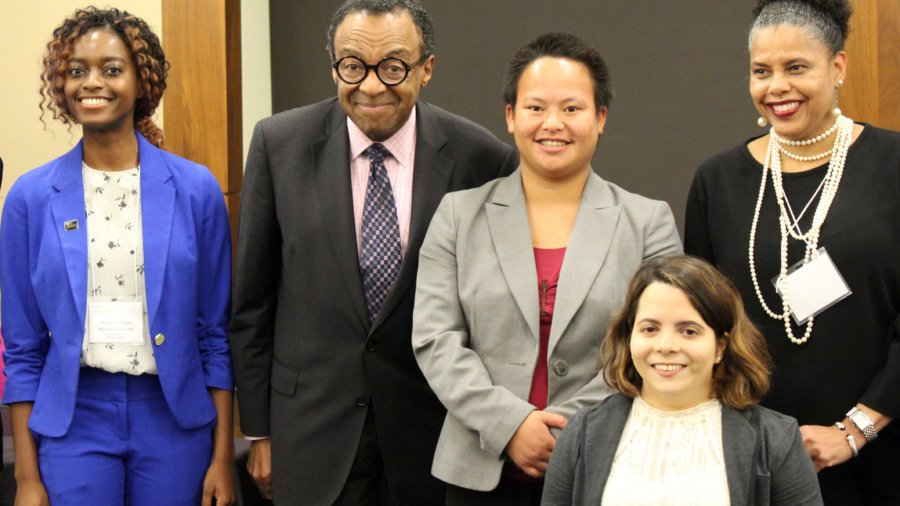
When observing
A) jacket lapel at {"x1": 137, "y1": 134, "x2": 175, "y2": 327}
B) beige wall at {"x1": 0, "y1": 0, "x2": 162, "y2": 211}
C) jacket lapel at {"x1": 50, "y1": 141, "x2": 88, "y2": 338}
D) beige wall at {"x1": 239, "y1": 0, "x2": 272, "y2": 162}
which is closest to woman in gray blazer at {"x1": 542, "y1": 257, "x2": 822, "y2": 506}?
jacket lapel at {"x1": 137, "y1": 134, "x2": 175, "y2": 327}

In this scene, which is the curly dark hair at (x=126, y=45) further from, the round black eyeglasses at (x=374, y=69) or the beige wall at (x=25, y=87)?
the beige wall at (x=25, y=87)

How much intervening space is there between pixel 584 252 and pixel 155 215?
1.05 meters

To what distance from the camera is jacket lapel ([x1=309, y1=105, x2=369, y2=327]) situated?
8.39 ft

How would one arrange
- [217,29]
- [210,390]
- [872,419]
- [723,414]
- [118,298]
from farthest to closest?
[217,29] → [210,390] → [118,298] → [872,419] → [723,414]

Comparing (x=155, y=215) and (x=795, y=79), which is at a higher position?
(x=795, y=79)

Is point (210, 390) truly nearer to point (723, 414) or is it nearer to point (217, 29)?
point (723, 414)

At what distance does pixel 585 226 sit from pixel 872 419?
28.6 inches

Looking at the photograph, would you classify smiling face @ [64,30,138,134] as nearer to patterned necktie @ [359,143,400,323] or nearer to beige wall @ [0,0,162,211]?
patterned necktie @ [359,143,400,323]

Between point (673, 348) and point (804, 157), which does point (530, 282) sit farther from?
point (804, 157)

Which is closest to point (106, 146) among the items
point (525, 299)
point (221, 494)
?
point (221, 494)

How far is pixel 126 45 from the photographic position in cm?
266

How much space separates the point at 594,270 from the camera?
2.28 m

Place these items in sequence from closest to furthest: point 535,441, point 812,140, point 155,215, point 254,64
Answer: point 535,441 < point 812,140 < point 155,215 < point 254,64

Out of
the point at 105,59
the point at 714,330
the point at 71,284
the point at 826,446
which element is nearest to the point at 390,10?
the point at 105,59
